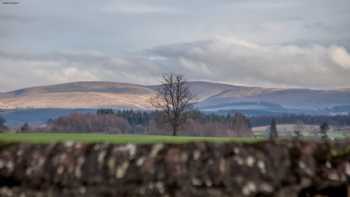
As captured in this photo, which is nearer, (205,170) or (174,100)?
(205,170)

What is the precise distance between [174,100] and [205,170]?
55.4m

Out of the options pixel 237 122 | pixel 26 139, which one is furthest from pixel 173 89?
pixel 26 139

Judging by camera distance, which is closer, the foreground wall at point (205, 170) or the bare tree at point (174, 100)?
the foreground wall at point (205, 170)

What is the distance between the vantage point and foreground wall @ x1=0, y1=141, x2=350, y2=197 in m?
8.51

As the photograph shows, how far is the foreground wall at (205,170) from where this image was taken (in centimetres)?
851

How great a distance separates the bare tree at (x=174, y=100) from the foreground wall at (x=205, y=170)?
49444 mm

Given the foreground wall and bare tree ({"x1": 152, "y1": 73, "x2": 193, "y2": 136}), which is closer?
the foreground wall

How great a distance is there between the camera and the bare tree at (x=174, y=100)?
60259mm

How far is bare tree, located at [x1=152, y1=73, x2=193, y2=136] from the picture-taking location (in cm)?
6026

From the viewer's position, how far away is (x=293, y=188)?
8492 millimetres

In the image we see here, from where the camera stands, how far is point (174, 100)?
63.8 meters

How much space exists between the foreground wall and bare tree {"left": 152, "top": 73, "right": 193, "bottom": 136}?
162 ft

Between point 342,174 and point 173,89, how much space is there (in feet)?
190

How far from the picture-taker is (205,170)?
334 inches
